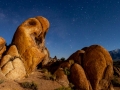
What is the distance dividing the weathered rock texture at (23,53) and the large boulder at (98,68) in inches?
304

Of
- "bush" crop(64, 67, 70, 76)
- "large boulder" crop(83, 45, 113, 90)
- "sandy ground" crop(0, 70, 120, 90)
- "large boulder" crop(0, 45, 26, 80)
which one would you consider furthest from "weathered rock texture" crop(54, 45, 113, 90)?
"large boulder" crop(0, 45, 26, 80)

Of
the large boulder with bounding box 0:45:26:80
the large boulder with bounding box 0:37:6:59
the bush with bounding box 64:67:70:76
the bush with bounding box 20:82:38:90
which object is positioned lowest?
the bush with bounding box 20:82:38:90

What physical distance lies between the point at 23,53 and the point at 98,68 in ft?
38.1

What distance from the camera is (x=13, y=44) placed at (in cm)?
2742

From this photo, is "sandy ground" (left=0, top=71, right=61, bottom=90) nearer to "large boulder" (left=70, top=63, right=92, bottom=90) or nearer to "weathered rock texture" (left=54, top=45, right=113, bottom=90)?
"large boulder" (left=70, top=63, right=92, bottom=90)

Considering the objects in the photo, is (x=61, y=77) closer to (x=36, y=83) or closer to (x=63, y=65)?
(x=63, y=65)

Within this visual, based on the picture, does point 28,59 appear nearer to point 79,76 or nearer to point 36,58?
point 36,58

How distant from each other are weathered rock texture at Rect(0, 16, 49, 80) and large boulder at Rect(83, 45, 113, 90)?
7.71 metres

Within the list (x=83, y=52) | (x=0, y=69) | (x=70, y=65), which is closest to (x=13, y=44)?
(x=0, y=69)

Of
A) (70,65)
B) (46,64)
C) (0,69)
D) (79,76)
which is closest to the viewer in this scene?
(0,69)

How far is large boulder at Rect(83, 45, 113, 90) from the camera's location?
2643 centimetres

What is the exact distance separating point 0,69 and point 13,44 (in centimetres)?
552

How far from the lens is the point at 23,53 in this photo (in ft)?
86.9

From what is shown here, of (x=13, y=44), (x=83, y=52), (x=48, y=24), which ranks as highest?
(x=48, y=24)
